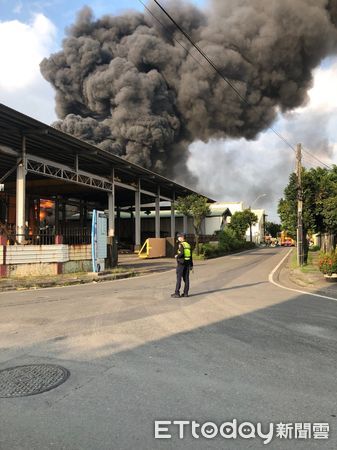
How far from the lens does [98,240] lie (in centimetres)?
1772

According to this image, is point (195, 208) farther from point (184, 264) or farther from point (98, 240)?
point (184, 264)

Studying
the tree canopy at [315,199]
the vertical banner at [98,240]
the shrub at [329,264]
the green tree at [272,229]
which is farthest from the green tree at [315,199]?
the green tree at [272,229]

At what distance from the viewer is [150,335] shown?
634 cm

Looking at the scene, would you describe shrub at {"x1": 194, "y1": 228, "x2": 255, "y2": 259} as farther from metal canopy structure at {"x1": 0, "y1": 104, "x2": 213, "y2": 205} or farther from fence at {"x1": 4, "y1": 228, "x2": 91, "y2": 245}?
fence at {"x1": 4, "y1": 228, "x2": 91, "y2": 245}

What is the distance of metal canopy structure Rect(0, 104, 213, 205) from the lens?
1992 cm

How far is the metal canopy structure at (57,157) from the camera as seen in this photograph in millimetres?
19922

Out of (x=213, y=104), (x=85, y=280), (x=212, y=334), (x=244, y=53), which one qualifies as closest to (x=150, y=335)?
(x=212, y=334)

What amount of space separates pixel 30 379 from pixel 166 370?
54.7 inches

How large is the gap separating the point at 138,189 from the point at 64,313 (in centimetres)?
2767

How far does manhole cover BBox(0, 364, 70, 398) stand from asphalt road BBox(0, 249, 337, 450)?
13 cm

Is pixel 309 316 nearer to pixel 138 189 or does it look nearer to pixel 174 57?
pixel 138 189

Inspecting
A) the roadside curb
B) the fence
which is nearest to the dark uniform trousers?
the roadside curb

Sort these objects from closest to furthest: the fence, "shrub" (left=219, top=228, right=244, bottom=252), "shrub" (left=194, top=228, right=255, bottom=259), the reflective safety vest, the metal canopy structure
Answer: the reflective safety vest
the fence
the metal canopy structure
"shrub" (left=194, top=228, right=255, bottom=259)
"shrub" (left=219, top=228, right=244, bottom=252)

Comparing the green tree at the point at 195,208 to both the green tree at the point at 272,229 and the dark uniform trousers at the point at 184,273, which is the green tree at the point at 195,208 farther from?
the green tree at the point at 272,229
